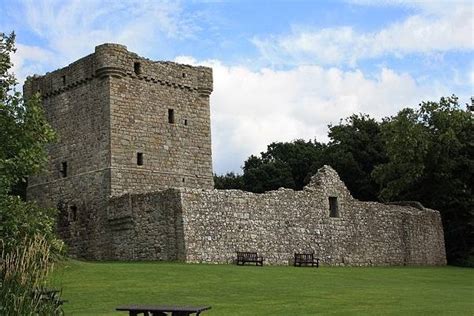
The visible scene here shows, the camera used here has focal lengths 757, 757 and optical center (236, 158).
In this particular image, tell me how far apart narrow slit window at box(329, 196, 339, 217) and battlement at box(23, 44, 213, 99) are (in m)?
7.83

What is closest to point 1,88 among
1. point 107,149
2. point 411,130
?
point 107,149

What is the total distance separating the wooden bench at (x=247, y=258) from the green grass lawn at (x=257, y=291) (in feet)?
8.02

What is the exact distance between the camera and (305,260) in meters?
29.5

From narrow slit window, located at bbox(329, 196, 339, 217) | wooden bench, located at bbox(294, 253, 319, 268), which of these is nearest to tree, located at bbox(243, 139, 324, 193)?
narrow slit window, located at bbox(329, 196, 339, 217)

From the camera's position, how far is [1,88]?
54.9ft

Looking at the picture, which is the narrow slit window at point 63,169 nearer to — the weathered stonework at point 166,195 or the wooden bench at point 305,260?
the weathered stonework at point 166,195

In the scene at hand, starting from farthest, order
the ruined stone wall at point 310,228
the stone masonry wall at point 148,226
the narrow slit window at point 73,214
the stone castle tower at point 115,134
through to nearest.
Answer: the narrow slit window at point 73,214, the stone castle tower at point 115,134, the ruined stone wall at point 310,228, the stone masonry wall at point 148,226

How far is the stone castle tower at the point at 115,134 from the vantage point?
1241 inches

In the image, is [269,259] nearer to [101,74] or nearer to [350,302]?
[101,74]

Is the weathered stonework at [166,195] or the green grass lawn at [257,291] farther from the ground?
the weathered stonework at [166,195]

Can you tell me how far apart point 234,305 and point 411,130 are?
25.4m

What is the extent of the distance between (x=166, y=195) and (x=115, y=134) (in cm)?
570

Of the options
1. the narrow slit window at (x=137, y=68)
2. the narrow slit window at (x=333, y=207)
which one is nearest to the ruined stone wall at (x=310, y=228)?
the narrow slit window at (x=333, y=207)

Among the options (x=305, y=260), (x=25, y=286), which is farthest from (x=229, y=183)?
(x=25, y=286)
